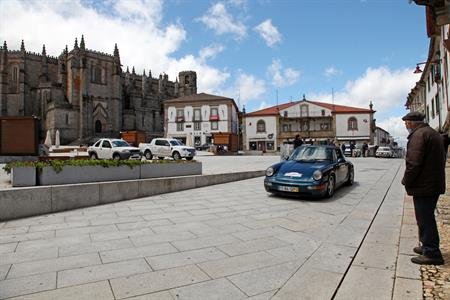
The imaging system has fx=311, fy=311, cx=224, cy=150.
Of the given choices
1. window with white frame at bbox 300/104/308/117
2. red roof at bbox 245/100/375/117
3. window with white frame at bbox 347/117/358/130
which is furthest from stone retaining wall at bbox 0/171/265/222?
window with white frame at bbox 347/117/358/130

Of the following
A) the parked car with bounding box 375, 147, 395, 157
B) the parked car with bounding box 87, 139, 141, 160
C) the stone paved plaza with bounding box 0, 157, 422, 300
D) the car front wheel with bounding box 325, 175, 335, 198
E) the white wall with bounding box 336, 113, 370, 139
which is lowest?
the stone paved plaza with bounding box 0, 157, 422, 300

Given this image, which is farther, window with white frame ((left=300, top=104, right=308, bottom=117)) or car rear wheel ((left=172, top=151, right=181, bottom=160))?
window with white frame ((left=300, top=104, right=308, bottom=117))

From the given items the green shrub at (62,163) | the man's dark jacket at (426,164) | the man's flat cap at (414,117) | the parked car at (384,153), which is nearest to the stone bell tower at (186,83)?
the parked car at (384,153)

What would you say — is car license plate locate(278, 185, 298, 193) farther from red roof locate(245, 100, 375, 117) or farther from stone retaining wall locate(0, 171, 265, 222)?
red roof locate(245, 100, 375, 117)

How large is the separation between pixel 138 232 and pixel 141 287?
7.27ft

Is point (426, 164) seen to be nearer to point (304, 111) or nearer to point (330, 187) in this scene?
point (330, 187)

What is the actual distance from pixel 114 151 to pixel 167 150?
4.28m

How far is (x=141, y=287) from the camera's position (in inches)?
126

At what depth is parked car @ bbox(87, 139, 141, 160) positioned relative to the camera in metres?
19.7

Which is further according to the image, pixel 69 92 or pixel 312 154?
pixel 69 92

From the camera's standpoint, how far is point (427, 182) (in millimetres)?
3785

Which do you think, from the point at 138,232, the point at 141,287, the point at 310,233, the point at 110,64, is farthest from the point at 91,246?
the point at 110,64


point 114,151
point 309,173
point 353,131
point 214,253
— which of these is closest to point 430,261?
point 214,253

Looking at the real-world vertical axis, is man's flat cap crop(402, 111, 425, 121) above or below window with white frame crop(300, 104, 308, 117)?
below
